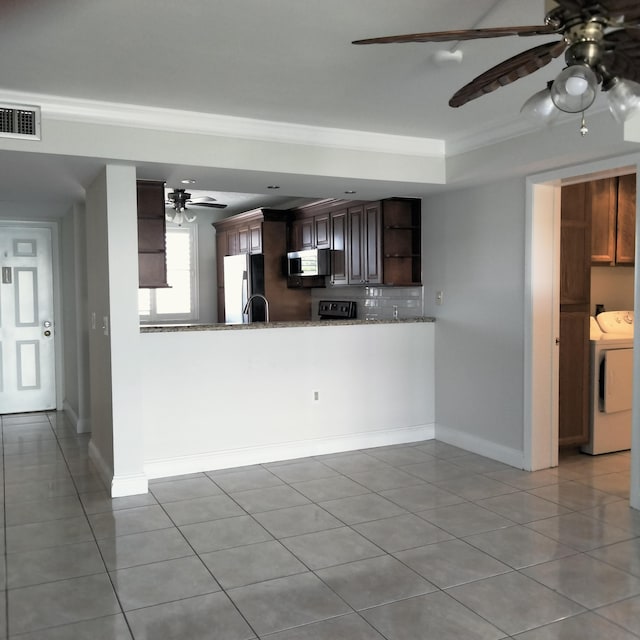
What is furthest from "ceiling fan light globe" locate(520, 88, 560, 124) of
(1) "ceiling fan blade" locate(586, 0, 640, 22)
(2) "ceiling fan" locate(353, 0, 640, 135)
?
(1) "ceiling fan blade" locate(586, 0, 640, 22)

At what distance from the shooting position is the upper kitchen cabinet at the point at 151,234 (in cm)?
461

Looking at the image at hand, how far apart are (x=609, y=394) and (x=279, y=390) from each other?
2.53 meters

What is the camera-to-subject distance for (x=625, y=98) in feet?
6.34

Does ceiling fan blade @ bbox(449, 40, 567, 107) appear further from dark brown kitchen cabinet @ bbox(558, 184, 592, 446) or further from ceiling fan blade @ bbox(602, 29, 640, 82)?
dark brown kitchen cabinet @ bbox(558, 184, 592, 446)

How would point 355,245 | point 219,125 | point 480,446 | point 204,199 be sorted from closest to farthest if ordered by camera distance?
point 219,125 < point 480,446 < point 355,245 < point 204,199

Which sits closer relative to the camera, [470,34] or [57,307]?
[470,34]

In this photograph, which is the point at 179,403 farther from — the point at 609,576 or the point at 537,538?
the point at 609,576

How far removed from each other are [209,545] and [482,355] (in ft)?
8.71

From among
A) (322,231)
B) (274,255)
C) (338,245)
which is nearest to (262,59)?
(338,245)

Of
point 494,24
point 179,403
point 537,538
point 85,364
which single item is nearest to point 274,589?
point 537,538

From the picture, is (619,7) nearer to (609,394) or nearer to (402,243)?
(609,394)

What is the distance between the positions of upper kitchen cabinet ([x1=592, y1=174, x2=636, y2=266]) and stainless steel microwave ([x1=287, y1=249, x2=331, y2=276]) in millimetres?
2486

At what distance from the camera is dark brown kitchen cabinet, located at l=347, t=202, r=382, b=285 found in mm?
5738

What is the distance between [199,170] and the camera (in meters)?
4.31
